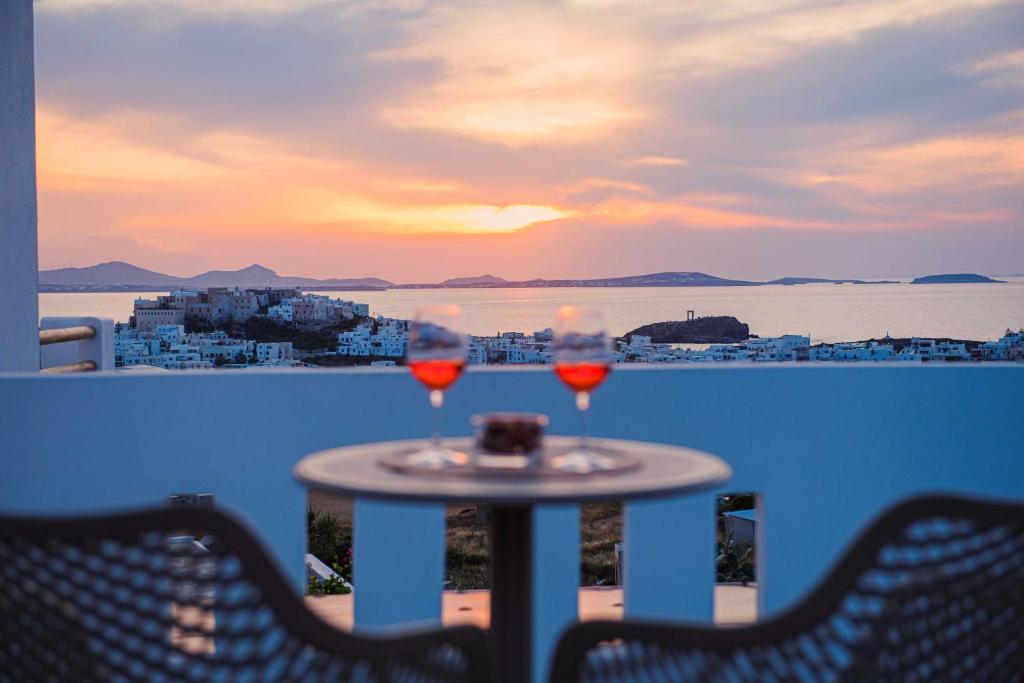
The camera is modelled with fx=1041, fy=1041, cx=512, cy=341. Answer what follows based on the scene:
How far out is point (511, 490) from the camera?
1.32 metres

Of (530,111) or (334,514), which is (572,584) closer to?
(530,111)

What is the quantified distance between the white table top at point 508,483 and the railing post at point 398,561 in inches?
31.6

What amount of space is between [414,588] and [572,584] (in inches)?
14.5

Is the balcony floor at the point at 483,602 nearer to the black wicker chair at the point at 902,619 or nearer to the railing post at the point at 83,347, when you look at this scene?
the railing post at the point at 83,347

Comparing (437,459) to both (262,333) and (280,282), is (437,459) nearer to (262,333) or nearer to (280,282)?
(262,333)

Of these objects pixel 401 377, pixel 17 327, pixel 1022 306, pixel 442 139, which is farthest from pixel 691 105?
pixel 401 377

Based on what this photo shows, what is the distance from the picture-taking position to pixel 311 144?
17781 millimetres

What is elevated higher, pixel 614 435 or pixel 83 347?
pixel 83 347

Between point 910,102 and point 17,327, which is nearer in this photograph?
point 17,327

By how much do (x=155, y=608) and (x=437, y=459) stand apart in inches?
23.6

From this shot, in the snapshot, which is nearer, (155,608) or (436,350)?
(155,608)

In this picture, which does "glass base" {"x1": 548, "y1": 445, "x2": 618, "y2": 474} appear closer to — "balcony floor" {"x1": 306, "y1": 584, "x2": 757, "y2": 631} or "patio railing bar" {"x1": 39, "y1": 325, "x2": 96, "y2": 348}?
"balcony floor" {"x1": 306, "y1": 584, "x2": 757, "y2": 631}

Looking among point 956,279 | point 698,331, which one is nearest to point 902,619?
point 698,331

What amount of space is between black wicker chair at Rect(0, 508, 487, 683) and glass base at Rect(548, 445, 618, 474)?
49 cm
